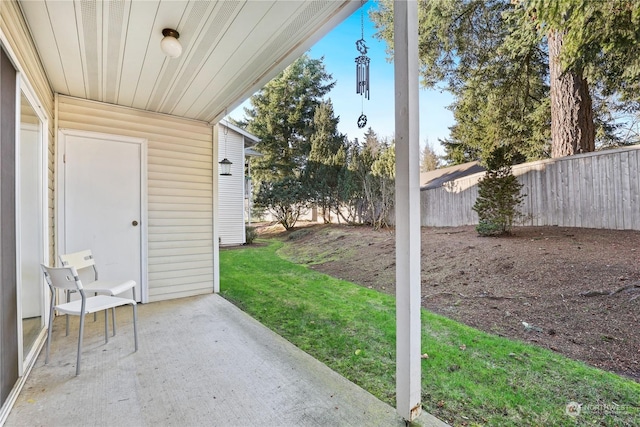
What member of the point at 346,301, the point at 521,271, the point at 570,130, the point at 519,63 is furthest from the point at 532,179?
the point at 346,301

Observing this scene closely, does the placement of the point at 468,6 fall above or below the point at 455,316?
above

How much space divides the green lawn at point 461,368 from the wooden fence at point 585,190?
4.40 ft

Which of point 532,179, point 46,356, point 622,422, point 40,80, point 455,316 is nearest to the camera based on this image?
point 622,422

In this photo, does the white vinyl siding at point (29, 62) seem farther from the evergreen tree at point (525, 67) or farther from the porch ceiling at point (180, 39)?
the evergreen tree at point (525, 67)

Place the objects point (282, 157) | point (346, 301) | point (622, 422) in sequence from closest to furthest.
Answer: point (622, 422)
point (346, 301)
point (282, 157)

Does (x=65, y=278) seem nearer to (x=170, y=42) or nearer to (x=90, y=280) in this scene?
(x=90, y=280)

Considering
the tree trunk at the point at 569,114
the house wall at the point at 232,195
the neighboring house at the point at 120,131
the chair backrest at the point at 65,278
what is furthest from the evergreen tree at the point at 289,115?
the chair backrest at the point at 65,278

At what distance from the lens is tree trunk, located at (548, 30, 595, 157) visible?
295 cm

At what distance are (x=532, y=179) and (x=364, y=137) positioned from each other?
14.7ft

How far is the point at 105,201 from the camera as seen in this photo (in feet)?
10.9

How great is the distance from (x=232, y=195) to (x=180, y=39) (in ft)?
22.5

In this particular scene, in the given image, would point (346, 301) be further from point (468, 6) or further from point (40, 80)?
point (468, 6)

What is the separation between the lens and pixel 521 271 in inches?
107

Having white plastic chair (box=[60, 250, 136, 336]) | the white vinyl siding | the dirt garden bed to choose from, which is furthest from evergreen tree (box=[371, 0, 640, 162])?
white plastic chair (box=[60, 250, 136, 336])
